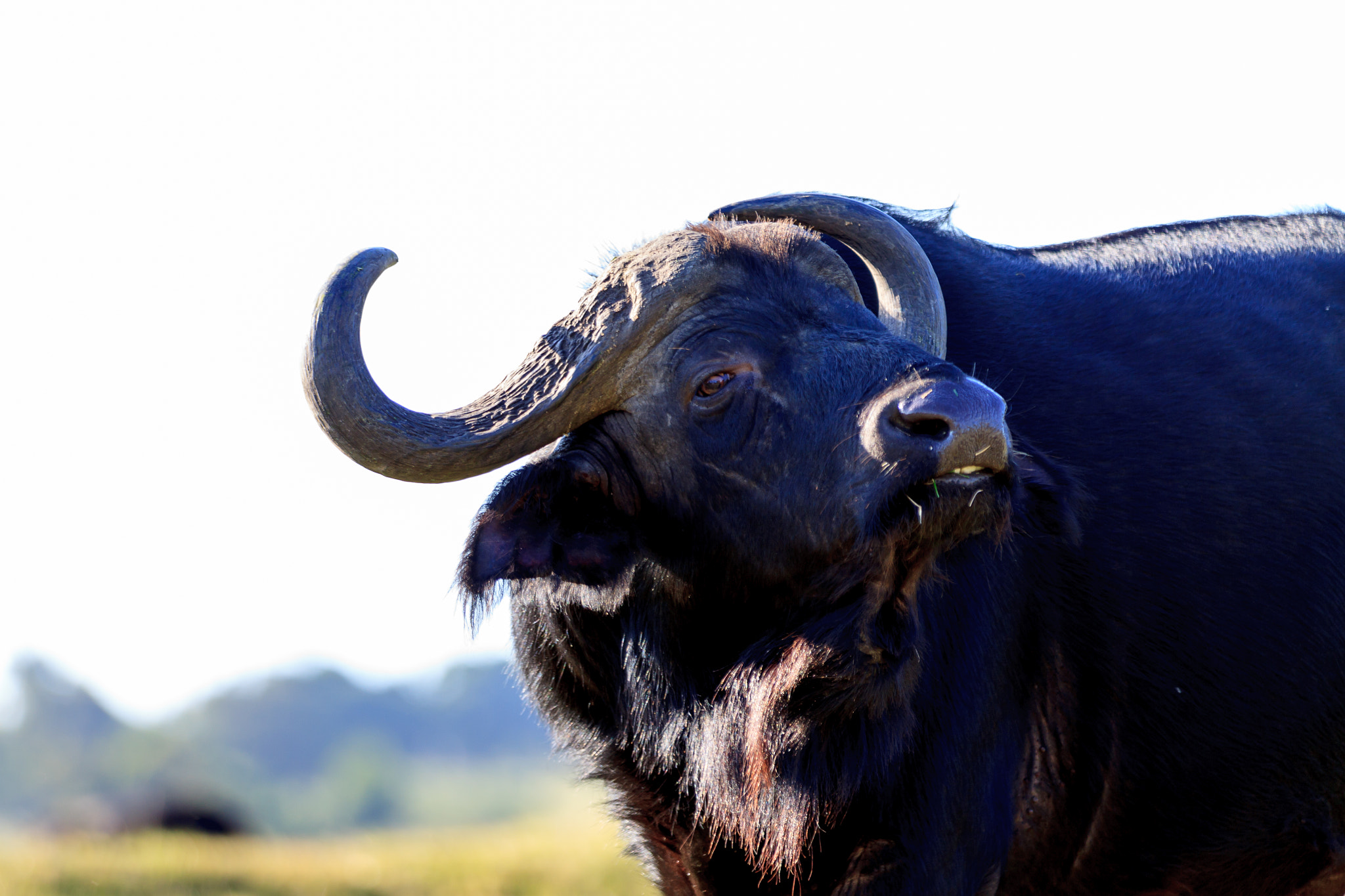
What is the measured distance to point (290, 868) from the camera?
9.92m

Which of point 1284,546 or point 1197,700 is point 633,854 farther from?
point 1284,546

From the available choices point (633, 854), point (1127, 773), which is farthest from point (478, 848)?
point (1127, 773)

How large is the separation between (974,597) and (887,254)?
142cm

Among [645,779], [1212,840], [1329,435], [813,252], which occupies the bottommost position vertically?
[1212,840]

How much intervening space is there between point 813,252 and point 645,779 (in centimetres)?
217

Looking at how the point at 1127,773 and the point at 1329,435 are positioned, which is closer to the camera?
the point at 1127,773

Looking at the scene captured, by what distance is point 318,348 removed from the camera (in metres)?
4.42

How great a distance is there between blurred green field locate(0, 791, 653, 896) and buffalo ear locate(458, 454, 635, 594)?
217 centimetres

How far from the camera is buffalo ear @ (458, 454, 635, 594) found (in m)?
4.80

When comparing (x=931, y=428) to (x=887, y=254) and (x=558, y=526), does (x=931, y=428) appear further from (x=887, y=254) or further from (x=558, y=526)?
(x=558, y=526)

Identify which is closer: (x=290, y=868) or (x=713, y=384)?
(x=713, y=384)

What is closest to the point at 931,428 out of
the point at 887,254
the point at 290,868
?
the point at 887,254

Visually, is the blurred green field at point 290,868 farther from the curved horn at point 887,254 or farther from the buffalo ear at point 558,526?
the curved horn at point 887,254

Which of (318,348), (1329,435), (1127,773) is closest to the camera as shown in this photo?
(318,348)
